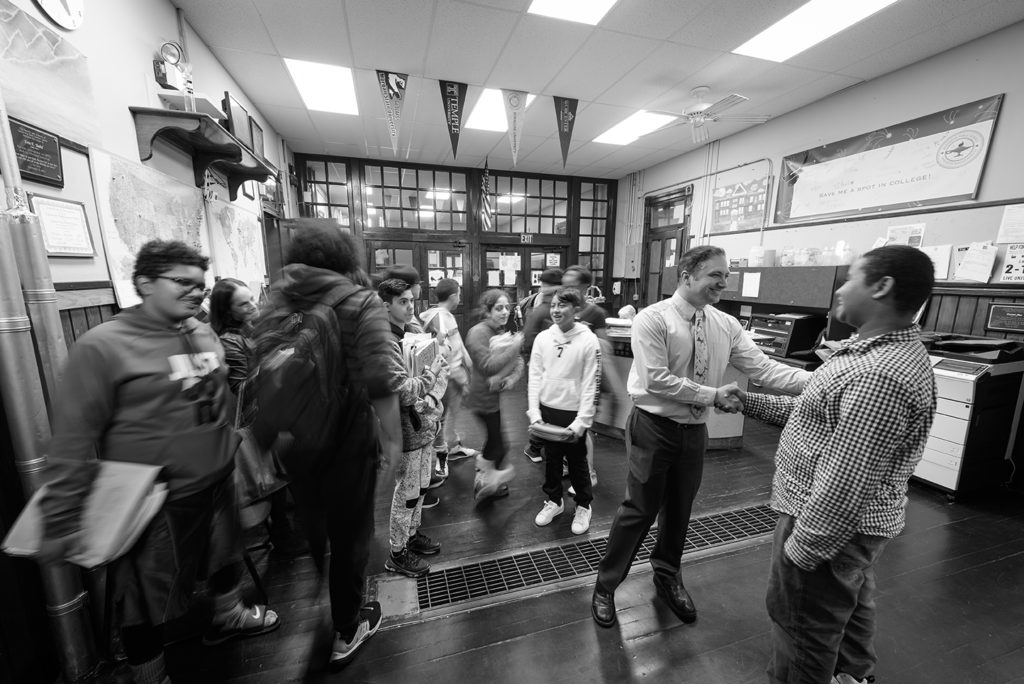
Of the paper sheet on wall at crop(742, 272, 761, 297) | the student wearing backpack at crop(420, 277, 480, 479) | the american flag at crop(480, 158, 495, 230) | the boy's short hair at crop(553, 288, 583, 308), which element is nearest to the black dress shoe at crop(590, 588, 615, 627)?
the student wearing backpack at crop(420, 277, 480, 479)

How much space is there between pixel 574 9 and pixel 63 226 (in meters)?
3.28

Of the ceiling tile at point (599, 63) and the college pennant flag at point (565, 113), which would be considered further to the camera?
the college pennant flag at point (565, 113)

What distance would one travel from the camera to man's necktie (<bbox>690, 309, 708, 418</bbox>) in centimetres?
163

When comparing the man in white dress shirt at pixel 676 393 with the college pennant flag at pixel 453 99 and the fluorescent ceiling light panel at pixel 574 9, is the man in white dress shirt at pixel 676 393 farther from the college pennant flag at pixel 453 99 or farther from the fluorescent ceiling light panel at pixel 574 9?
the college pennant flag at pixel 453 99

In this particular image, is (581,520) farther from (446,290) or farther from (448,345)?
(446,290)

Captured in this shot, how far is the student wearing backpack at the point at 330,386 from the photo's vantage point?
45.6 inches

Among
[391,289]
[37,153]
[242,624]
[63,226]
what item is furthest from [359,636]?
[37,153]

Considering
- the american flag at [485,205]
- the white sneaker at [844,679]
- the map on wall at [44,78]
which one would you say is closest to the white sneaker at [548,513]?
the white sneaker at [844,679]

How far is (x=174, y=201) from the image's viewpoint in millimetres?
2377

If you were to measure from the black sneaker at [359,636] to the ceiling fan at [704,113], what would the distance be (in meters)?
4.92

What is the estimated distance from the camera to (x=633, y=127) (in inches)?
201

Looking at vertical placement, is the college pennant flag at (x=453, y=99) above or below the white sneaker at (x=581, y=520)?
above

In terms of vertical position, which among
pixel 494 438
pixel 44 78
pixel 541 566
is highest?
pixel 44 78

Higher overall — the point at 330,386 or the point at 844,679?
the point at 330,386
